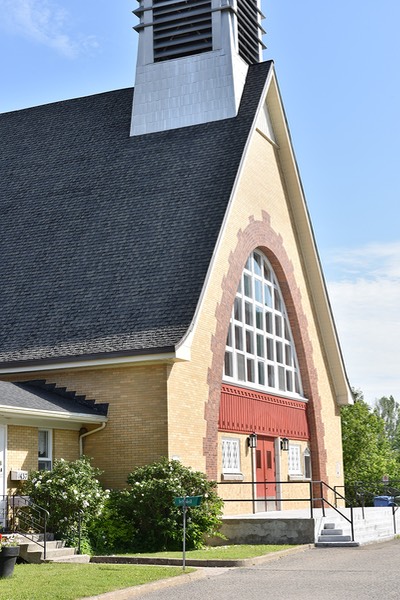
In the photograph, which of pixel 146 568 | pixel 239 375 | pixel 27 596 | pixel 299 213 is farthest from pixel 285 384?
pixel 27 596

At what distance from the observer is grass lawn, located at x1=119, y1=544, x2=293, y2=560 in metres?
17.2

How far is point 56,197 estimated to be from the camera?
2748cm

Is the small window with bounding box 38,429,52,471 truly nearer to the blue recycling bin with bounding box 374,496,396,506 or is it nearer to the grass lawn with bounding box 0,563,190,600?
the grass lawn with bounding box 0,563,190,600

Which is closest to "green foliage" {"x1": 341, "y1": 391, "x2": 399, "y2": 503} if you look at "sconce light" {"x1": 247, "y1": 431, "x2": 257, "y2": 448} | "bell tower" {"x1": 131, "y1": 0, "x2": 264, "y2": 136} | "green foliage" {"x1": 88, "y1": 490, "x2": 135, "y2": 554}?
"sconce light" {"x1": 247, "y1": 431, "x2": 257, "y2": 448}

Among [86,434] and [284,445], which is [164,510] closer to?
[86,434]

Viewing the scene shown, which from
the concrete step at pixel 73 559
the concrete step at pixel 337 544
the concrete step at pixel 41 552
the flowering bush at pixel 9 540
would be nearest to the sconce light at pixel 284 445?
the concrete step at pixel 337 544

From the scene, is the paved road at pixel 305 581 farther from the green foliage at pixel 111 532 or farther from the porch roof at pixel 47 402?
the porch roof at pixel 47 402

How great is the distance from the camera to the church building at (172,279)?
2133 cm

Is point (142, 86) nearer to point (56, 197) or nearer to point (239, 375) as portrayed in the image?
point (56, 197)

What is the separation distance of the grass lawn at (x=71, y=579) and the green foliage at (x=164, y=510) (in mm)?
Answer: 3382

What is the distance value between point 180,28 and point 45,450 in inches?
645

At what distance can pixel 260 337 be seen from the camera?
28.4m

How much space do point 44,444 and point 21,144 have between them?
13.7 metres

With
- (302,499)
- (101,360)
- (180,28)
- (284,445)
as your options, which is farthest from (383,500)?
(101,360)
